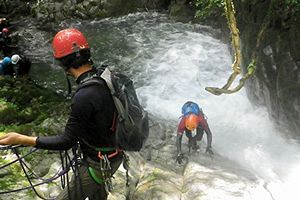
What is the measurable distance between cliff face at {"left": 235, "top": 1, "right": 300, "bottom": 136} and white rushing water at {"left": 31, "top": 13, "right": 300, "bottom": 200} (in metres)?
0.86

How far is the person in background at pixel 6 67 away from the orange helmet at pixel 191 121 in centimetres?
696

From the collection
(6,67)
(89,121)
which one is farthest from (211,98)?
(89,121)

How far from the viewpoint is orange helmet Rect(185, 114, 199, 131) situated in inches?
316

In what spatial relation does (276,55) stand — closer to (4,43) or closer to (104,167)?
(104,167)

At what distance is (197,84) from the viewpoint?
14789 mm

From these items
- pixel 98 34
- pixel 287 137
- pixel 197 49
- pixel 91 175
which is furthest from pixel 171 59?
pixel 91 175

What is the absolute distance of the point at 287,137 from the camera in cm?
975

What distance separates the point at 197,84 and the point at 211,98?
1.40m

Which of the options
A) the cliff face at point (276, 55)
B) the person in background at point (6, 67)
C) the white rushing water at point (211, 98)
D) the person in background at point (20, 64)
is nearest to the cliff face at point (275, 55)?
the cliff face at point (276, 55)

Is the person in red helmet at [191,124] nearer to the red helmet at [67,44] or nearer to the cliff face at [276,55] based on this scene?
the cliff face at [276,55]

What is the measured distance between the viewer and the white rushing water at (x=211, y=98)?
30.1 ft

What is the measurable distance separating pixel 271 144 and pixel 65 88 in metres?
7.28

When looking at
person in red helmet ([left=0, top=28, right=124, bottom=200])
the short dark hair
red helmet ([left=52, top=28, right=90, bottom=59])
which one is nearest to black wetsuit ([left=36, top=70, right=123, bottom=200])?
person in red helmet ([left=0, top=28, right=124, bottom=200])

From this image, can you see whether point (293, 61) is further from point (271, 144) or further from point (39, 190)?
point (39, 190)
